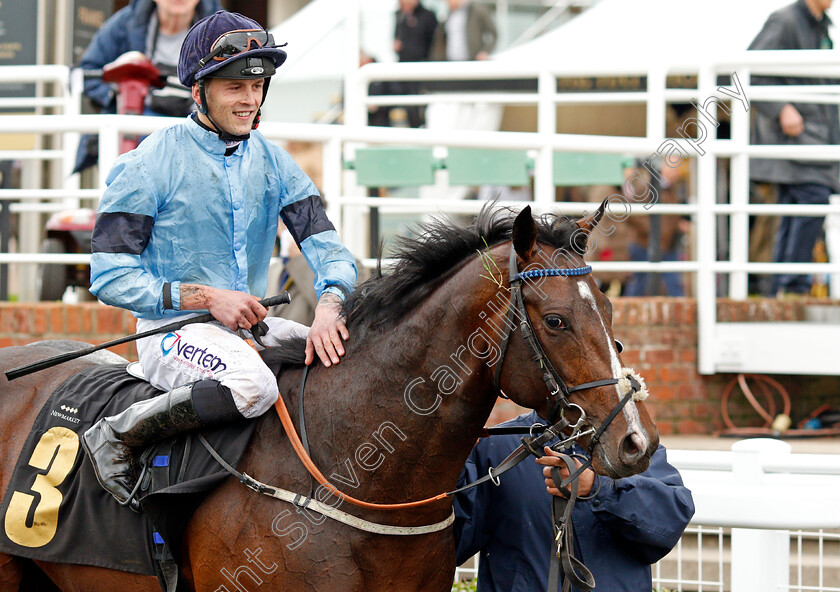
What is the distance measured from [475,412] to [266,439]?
2.01 ft

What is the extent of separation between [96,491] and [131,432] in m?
0.28

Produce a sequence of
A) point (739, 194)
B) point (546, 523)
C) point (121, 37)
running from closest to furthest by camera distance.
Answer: point (546, 523), point (739, 194), point (121, 37)

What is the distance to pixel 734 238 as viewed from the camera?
5.99 meters

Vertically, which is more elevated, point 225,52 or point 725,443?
point 225,52

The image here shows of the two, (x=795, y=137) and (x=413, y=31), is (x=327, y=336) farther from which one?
(x=413, y=31)

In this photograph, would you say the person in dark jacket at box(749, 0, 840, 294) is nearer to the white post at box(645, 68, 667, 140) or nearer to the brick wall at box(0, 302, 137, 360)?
the white post at box(645, 68, 667, 140)

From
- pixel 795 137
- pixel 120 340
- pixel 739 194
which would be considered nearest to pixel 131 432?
pixel 120 340

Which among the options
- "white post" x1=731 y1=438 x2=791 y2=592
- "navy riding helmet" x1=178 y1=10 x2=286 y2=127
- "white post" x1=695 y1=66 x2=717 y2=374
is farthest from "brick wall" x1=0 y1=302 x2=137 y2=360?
"white post" x1=695 y1=66 x2=717 y2=374

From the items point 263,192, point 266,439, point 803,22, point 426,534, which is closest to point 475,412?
point 426,534

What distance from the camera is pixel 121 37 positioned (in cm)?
610

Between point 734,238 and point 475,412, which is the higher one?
point 734,238

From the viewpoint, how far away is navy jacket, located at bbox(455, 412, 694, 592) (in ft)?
9.53

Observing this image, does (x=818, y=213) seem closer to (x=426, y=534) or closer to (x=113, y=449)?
(x=426, y=534)

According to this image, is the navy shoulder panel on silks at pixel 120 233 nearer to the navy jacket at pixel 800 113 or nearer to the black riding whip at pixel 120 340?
the black riding whip at pixel 120 340
